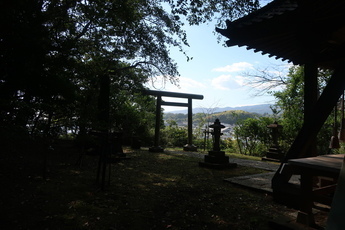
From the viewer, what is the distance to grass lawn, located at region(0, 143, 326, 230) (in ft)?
8.83

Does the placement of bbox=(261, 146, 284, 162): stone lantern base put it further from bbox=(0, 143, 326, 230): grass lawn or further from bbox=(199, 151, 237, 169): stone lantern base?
bbox=(0, 143, 326, 230): grass lawn

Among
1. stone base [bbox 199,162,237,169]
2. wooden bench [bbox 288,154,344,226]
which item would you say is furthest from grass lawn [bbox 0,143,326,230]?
stone base [bbox 199,162,237,169]

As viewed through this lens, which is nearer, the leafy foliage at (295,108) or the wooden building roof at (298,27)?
the wooden building roof at (298,27)

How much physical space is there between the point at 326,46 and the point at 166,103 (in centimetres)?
892

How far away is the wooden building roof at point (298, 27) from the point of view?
8.26 ft

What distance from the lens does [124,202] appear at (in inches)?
135

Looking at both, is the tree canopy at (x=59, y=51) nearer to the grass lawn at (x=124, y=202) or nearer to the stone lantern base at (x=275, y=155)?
the grass lawn at (x=124, y=202)

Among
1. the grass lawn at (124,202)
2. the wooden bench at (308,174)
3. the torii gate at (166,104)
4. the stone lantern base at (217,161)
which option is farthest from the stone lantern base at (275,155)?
the wooden bench at (308,174)

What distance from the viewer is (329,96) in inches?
91.9

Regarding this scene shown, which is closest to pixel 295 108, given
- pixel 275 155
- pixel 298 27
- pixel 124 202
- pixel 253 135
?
pixel 253 135

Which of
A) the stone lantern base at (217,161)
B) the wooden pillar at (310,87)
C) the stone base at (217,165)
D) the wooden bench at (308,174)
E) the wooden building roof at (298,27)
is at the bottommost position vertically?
the stone base at (217,165)

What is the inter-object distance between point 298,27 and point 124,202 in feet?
11.9

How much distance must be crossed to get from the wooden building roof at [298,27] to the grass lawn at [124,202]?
2.41 m

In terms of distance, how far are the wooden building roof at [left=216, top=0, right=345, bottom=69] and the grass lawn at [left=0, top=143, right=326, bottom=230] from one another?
2412 millimetres
